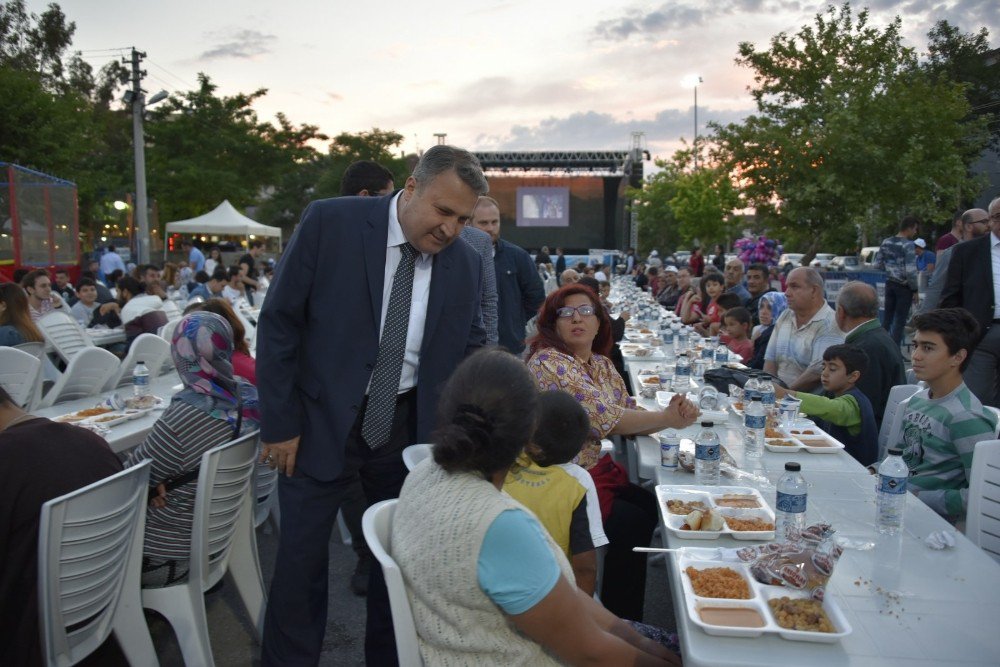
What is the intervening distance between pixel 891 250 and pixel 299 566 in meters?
9.10

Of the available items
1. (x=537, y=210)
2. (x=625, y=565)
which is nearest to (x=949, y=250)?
(x=625, y=565)

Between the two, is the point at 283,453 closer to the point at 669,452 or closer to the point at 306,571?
the point at 306,571

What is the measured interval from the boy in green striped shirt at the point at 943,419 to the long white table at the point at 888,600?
13.0 inches

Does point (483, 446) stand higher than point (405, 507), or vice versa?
point (483, 446)

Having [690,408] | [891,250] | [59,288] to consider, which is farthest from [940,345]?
[59,288]

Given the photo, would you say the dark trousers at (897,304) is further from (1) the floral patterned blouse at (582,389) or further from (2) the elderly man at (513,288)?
(1) the floral patterned blouse at (582,389)

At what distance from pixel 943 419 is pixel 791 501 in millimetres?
1120

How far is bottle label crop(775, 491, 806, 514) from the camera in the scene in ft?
7.17

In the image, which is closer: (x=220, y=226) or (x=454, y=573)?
(x=454, y=573)

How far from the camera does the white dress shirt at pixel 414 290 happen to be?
7.74 ft

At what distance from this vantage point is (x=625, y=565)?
Result: 2855 millimetres

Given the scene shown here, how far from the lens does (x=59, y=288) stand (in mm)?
11141

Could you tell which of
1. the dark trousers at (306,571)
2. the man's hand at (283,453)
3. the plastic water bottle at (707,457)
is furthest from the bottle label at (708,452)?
the man's hand at (283,453)

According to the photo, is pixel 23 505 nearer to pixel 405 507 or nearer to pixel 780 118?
pixel 405 507
